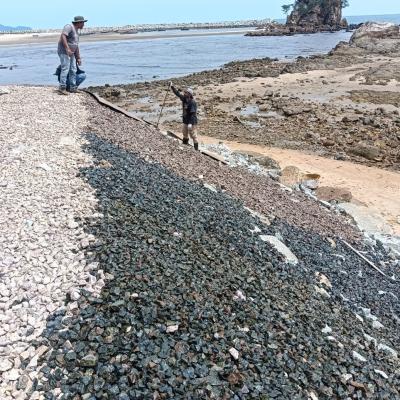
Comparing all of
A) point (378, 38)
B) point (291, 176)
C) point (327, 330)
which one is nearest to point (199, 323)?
point (327, 330)

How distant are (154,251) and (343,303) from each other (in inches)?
127

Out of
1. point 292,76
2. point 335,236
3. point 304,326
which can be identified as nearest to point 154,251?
point 304,326

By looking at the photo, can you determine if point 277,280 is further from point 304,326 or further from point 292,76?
point 292,76

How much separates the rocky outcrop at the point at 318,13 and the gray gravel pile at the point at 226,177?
355 ft

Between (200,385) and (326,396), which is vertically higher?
(200,385)

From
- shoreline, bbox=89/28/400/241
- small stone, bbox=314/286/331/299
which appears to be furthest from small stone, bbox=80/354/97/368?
shoreline, bbox=89/28/400/241

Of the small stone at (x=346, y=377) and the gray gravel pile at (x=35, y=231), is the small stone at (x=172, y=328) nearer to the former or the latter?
the gray gravel pile at (x=35, y=231)

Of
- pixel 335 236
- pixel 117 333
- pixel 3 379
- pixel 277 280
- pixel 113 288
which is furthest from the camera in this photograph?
pixel 335 236

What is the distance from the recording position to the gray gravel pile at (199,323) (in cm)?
476

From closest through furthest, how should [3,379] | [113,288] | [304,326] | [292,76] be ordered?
1. [3,379]
2. [113,288]
3. [304,326]
4. [292,76]

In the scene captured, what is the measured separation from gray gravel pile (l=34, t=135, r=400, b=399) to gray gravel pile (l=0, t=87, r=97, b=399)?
0.73ft

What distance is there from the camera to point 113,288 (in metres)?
5.67

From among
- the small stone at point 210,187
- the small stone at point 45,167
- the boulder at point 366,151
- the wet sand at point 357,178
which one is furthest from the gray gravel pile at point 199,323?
the boulder at point 366,151

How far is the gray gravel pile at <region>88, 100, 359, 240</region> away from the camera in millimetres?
10695
